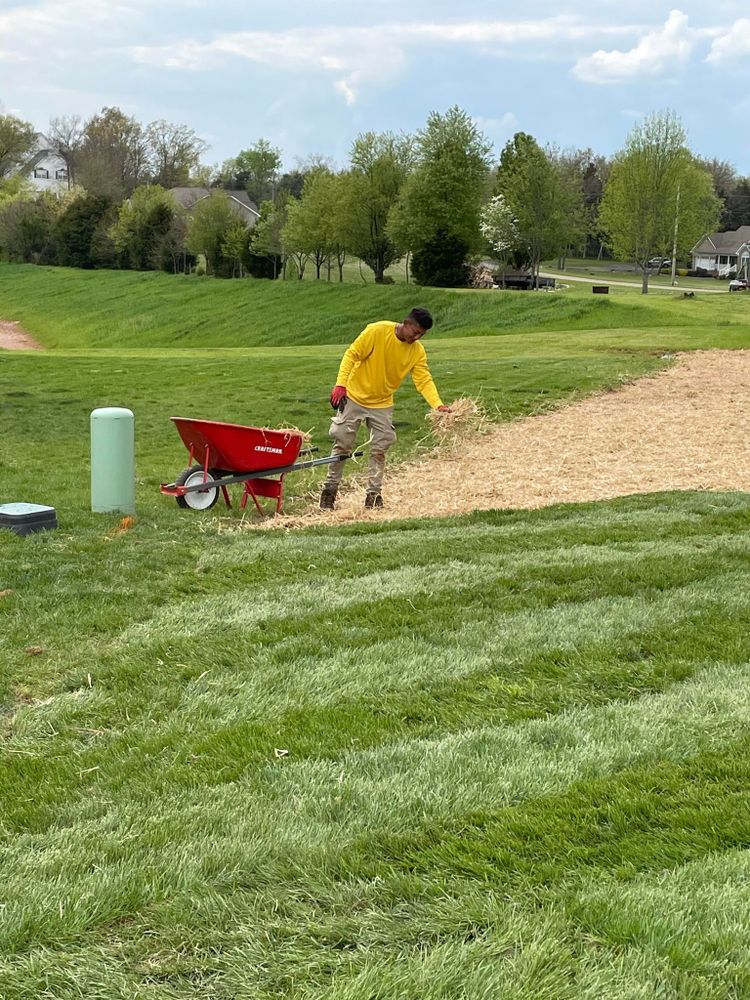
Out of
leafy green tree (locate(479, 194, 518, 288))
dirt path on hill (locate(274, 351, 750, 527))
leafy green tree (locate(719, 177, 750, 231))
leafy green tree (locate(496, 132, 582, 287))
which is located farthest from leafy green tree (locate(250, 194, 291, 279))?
leafy green tree (locate(719, 177, 750, 231))

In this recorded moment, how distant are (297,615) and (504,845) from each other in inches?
109

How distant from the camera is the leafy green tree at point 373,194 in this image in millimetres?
51719

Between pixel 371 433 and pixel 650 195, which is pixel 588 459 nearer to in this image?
pixel 371 433

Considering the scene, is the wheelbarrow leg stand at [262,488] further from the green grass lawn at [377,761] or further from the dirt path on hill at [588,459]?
the green grass lawn at [377,761]

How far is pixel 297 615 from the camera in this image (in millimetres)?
5820

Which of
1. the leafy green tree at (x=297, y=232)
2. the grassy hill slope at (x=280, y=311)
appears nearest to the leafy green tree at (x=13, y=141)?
the grassy hill slope at (x=280, y=311)

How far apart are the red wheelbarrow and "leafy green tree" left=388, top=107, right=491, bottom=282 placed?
39811 mm

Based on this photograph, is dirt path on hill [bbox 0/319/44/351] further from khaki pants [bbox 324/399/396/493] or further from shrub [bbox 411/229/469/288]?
khaki pants [bbox 324/399/396/493]

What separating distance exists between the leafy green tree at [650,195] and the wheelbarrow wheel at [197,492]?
44.3 m

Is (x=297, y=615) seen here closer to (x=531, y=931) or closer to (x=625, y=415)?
(x=531, y=931)

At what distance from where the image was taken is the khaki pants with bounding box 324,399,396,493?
9.77 m

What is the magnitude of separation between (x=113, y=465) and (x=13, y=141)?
4073 inches

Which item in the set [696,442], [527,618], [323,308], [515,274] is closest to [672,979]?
[527,618]

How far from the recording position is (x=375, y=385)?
966 cm
